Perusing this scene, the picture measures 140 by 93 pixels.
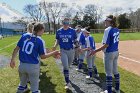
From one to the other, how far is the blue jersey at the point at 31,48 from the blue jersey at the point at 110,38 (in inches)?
81.1

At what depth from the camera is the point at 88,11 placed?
110 m

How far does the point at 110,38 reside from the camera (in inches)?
326

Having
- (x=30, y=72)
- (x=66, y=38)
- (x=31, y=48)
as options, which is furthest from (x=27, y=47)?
(x=66, y=38)

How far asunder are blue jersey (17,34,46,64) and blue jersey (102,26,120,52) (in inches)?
81.1

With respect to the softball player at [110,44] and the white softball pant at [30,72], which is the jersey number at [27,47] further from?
the softball player at [110,44]

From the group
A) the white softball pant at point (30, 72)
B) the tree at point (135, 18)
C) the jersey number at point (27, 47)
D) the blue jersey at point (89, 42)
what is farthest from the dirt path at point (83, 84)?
the tree at point (135, 18)

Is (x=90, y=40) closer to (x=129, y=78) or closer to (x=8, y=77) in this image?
(x=129, y=78)

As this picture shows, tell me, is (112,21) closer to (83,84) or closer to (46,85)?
(83,84)

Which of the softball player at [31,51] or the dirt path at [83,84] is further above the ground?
the softball player at [31,51]

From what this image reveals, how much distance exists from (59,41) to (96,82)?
79.0 inches

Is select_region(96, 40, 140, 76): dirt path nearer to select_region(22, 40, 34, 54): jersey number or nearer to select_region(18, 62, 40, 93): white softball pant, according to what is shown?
select_region(18, 62, 40, 93): white softball pant

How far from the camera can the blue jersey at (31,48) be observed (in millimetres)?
6734

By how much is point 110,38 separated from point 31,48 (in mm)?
2393

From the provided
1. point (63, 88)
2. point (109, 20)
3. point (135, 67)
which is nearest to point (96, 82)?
point (63, 88)
